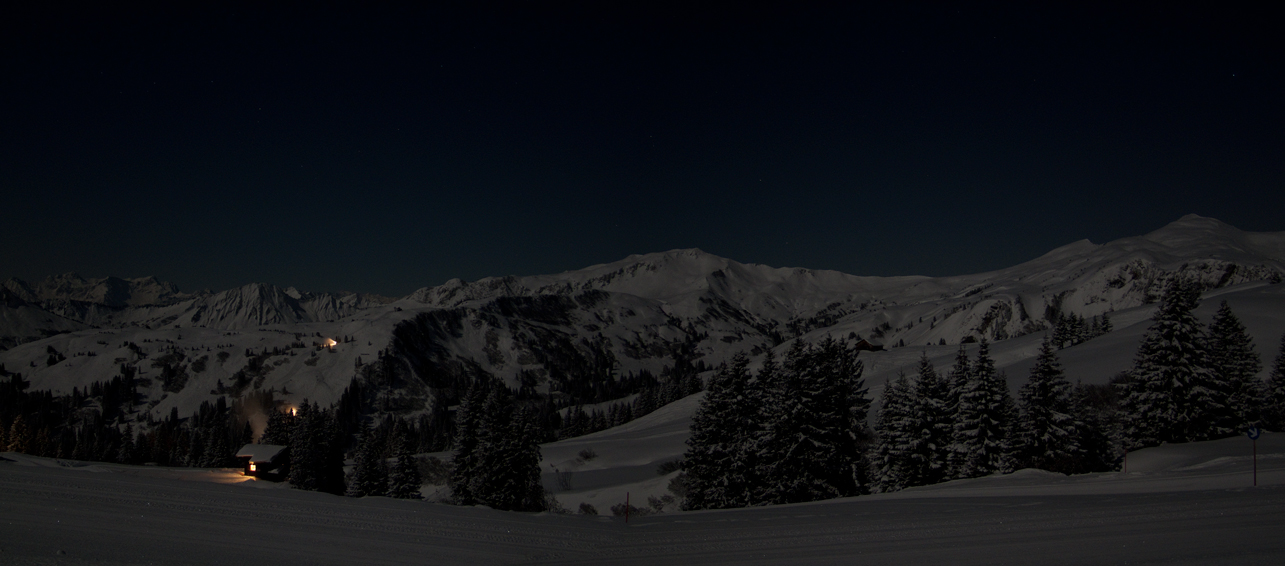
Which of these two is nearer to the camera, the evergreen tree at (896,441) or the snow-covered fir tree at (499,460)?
the evergreen tree at (896,441)

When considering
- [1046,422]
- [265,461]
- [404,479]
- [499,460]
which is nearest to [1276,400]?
[1046,422]

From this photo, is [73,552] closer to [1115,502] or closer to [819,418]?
[1115,502]

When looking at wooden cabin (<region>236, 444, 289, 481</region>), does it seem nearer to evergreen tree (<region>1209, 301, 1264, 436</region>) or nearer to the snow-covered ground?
the snow-covered ground

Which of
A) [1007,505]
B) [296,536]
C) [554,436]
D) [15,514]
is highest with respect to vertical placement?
[15,514]

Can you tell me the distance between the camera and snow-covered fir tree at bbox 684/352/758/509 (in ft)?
94.2

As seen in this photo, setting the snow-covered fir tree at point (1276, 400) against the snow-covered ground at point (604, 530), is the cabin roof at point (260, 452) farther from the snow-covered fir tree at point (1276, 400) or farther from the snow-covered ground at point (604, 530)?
the snow-covered fir tree at point (1276, 400)

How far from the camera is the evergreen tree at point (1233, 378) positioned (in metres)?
29.2

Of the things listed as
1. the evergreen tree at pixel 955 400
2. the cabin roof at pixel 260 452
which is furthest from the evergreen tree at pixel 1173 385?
the cabin roof at pixel 260 452

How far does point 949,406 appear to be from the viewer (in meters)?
30.6

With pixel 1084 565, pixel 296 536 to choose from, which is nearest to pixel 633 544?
pixel 296 536

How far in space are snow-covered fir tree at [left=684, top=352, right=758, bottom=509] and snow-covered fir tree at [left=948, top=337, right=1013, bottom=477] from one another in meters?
9.63

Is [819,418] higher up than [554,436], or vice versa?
[819,418]

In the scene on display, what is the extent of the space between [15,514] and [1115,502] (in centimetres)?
1944

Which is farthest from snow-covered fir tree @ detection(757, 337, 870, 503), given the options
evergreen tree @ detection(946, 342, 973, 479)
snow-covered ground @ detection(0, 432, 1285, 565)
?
snow-covered ground @ detection(0, 432, 1285, 565)
